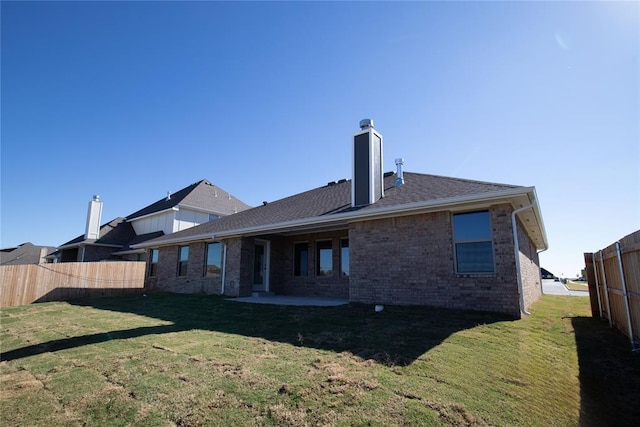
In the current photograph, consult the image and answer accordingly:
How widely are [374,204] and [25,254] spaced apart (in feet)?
154

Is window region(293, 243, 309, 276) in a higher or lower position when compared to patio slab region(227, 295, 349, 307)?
higher

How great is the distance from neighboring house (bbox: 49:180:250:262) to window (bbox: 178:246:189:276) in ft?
21.9

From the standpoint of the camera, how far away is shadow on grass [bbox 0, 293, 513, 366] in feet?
17.3


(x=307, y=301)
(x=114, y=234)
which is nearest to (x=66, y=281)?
(x=114, y=234)

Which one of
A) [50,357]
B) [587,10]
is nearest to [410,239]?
[587,10]

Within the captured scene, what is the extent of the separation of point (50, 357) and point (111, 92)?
1031 centimetres

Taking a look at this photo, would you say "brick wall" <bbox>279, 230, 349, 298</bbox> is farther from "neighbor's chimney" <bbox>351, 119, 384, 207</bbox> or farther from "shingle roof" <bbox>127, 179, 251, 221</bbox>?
"shingle roof" <bbox>127, 179, 251, 221</bbox>

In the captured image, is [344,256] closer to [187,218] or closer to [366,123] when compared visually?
[366,123]

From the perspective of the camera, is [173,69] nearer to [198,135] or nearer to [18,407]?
[198,135]

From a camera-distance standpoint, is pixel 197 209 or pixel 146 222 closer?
pixel 197 209

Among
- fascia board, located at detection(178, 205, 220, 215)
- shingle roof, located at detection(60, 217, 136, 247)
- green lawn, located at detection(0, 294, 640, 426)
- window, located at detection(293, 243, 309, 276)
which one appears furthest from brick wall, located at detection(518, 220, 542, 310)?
shingle roof, located at detection(60, 217, 136, 247)

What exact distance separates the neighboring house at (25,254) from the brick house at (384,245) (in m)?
32.8

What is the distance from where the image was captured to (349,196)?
1259 cm

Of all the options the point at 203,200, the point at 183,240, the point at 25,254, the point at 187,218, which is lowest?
the point at 183,240
